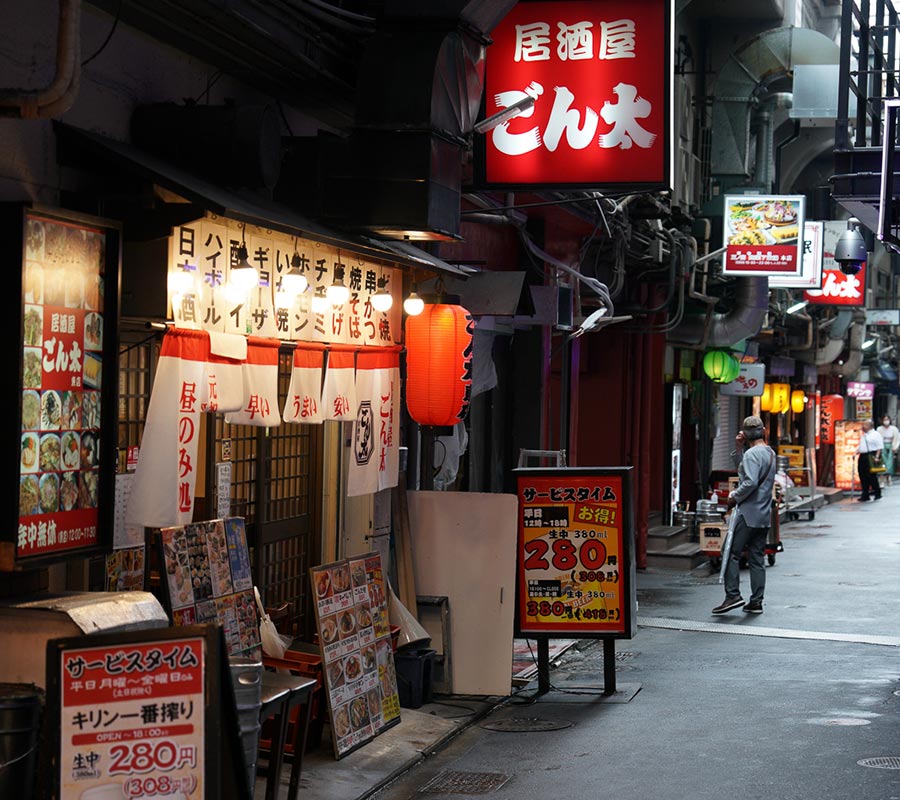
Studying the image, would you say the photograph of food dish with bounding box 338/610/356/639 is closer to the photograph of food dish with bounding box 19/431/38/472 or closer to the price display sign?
the price display sign

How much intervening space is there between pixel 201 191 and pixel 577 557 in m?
5.86

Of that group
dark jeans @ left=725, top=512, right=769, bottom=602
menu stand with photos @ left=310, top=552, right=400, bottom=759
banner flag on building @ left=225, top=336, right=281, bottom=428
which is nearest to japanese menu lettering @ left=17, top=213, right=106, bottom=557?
banner flag on building @ left=225, top=336, right=281, bottom=428

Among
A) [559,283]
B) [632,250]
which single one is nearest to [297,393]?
[559,283]

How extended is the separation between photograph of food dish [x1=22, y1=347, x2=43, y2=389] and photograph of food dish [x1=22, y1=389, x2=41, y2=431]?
0.04 metres

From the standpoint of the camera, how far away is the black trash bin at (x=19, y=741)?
21.7 ft

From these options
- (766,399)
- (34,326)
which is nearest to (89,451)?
(34,326)

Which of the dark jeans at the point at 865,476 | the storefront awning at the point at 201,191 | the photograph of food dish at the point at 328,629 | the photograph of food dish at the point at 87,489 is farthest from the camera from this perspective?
the dark jeans at the point at 865,476

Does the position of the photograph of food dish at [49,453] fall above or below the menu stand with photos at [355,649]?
above

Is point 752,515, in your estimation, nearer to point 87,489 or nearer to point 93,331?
point 87,489

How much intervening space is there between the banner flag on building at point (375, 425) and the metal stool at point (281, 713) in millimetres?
3348

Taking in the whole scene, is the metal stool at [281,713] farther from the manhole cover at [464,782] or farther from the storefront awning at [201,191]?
the storefront awning at [201,191]

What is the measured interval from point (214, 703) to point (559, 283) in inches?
581

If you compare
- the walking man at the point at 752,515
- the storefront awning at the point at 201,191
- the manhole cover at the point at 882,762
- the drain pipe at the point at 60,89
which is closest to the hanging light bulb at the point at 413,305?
the storefront awning at the point at 201,191

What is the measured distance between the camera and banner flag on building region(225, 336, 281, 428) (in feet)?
32.6
